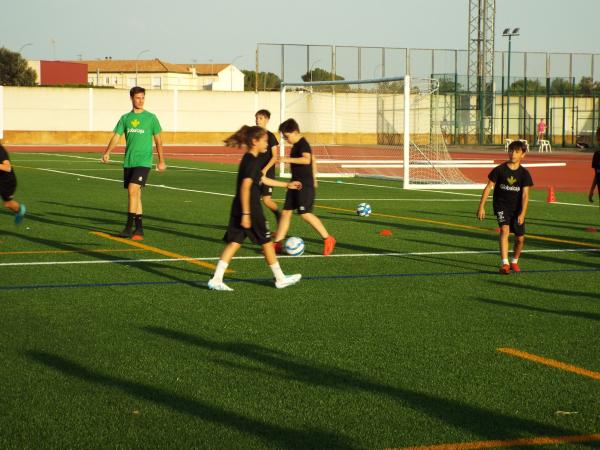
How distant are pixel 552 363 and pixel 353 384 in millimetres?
1505

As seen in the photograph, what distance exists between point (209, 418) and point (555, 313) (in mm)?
4233

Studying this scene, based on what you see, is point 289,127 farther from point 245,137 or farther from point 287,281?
point 287,281

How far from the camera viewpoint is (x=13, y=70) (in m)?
103

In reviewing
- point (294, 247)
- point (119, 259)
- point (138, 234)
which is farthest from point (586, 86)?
point (119, 259)

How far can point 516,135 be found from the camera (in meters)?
69.4

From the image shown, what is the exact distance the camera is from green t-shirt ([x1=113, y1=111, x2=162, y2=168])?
14.6m

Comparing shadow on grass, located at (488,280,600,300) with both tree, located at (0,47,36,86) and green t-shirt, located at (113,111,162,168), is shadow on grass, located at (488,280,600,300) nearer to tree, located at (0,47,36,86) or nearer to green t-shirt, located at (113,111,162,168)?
green t-shirt, located at (113,111,162,168)

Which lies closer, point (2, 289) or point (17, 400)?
point (17, 400)

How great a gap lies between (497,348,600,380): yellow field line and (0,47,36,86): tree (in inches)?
3912

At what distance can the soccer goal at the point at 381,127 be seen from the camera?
93.8 ft

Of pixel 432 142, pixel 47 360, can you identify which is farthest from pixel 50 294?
pixel 432 142

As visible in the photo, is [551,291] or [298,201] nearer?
[551,291]

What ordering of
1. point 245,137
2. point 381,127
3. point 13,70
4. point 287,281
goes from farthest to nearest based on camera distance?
point 13,70 → point 381,127 → point 287,281 → point 245,137

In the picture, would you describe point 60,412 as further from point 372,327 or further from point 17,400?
point 372,327
